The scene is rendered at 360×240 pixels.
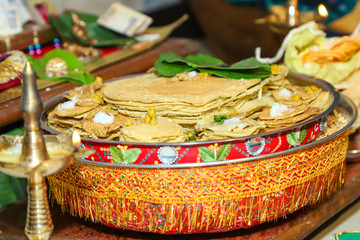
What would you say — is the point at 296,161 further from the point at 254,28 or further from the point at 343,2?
the point at 254,28

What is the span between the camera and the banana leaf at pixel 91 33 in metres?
1.78

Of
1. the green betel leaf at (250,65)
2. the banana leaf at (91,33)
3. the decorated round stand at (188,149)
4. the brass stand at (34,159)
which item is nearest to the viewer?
the brass stand at (34,159)

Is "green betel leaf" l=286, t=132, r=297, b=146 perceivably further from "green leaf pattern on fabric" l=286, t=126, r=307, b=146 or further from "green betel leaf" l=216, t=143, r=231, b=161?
"green betel leaf" l=216, t=143, r=231, b=161

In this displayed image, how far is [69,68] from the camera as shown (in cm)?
150

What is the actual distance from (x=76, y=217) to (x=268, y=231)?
0.39m

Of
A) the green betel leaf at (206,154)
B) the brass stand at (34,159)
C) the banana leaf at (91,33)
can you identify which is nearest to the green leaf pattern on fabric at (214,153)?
the green betel leaf at (206,154)

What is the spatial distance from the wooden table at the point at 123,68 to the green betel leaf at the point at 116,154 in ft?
1.27

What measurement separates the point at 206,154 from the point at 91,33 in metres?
1.04

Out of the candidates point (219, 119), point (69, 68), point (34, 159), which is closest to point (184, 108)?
point (219, 119)

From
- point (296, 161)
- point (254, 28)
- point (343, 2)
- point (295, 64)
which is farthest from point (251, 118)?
point (254, 28)

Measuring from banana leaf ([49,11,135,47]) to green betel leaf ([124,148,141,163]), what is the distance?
2.93 ft

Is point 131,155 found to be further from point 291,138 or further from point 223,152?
point 291,138

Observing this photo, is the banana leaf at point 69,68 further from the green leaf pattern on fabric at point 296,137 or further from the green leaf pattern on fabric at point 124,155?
the green leaf pattern on fabric at point 296,137

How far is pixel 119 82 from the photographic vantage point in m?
1.21
